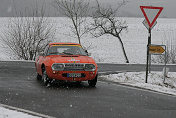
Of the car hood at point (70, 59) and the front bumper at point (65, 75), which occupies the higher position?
the car hood at point (70, 59)

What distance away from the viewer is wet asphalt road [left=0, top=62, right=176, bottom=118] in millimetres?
6770

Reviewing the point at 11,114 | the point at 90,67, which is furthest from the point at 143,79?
the point at 11,114

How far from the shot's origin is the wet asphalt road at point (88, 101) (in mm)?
6770

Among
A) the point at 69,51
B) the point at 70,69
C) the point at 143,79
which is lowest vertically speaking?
the point at 143,79

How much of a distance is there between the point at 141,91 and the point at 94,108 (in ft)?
10.3

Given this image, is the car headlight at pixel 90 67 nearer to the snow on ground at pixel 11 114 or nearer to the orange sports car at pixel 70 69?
the orange sports car at pixel 70 69

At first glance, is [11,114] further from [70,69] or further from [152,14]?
[152,14]

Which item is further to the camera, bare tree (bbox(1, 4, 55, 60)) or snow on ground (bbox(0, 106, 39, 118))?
bare tree (bbox(1, 4, 55, 60))

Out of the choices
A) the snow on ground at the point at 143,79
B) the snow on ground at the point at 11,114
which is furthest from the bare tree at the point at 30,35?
the snow on ground at the point at 11,114

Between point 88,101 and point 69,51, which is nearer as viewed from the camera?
point 88,101

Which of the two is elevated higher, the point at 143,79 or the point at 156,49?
the point at 156,49

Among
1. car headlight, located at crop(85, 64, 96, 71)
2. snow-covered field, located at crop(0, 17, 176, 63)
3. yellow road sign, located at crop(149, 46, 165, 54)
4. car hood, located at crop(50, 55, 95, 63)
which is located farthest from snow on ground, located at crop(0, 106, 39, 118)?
snow-covered field, located at crop(0, 17, 176, 63)

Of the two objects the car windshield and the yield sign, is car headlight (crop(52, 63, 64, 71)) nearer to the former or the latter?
the car windshield

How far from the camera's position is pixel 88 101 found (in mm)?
8070
